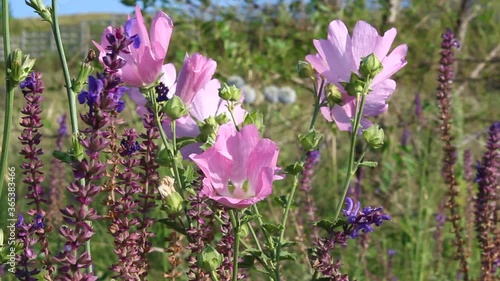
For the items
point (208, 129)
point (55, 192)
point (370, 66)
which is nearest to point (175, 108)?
point (208, 129)

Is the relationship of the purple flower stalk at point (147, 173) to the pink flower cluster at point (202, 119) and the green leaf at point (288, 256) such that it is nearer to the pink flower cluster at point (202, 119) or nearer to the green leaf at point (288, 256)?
the pink flower cluster at point (202, 119)

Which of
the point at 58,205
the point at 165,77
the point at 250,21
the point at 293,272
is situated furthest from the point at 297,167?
the point at 250,21

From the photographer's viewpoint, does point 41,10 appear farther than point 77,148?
Yes

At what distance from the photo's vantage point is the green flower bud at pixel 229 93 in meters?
1.04

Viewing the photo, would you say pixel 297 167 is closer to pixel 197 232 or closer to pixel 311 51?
pixel 197 232

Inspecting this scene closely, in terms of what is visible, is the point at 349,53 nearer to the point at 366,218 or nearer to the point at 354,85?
the point at 354,85

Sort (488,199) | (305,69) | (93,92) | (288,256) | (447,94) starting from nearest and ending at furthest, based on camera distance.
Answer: (93,92)
(288,256)
(305,69)
(488,199)
(447,94)

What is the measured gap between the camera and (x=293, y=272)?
3.08m

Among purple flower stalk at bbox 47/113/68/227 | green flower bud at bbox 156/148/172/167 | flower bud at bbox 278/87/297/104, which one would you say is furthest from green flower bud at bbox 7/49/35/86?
flower bud at bbox 278/87/297/104

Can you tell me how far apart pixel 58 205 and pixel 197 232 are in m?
1.53

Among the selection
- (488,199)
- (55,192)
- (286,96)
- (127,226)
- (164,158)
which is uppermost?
(164,158)

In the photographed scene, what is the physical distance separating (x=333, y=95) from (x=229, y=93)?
15 cm

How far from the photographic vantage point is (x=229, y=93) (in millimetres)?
1045

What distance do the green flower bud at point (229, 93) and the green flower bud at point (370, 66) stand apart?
18 cm
